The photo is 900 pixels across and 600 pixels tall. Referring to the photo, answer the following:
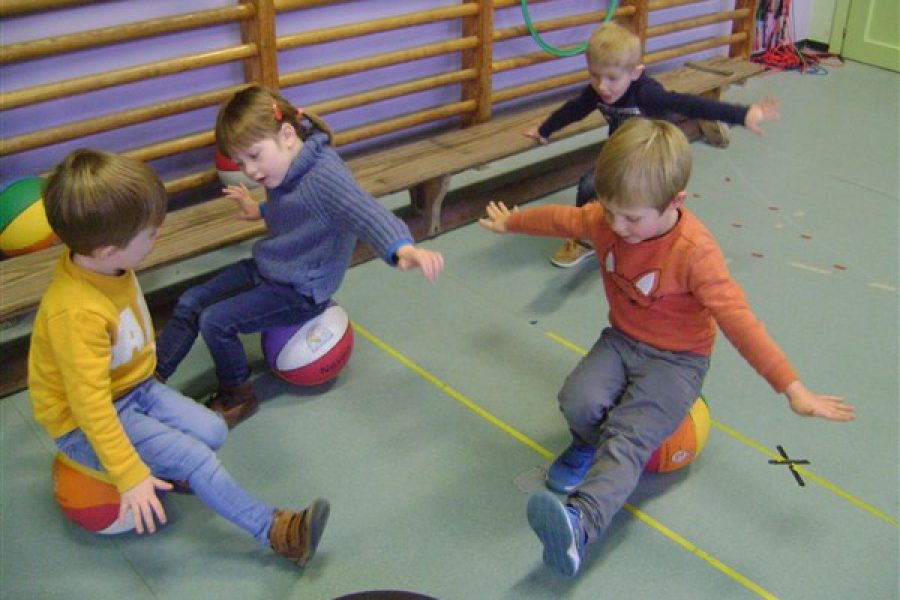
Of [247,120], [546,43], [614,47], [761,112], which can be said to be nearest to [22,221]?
[247,120]

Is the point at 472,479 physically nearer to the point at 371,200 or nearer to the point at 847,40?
the point at 371,200

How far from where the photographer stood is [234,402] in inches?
105

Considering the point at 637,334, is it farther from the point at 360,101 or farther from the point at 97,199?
the point at 360,101

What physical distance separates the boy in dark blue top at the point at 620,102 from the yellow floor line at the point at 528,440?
86cm

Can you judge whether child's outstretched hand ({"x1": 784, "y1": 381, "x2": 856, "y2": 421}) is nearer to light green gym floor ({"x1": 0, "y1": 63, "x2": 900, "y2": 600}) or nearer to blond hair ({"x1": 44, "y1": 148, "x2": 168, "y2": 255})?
light green gym floor ({"x1": 0, "y1": 63, "x2": 900, "y2": 600})

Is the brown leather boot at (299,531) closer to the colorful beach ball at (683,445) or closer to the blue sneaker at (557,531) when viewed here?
the blue sneaker at (557,531)

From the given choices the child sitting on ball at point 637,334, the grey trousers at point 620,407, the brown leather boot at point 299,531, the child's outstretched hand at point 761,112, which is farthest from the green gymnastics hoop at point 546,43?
the brown leather boot at point 299,531

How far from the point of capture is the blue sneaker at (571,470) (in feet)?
7.84

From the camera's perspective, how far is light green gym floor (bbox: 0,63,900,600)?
7.02 ft

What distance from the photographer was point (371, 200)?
2422 millimetres

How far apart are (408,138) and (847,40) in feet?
12.2

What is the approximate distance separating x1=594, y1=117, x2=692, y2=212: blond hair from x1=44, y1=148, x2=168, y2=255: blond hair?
3.41ft

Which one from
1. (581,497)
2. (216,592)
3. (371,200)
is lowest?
(216,592)

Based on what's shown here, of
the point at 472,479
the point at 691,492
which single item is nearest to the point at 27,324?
the point at 472,479
